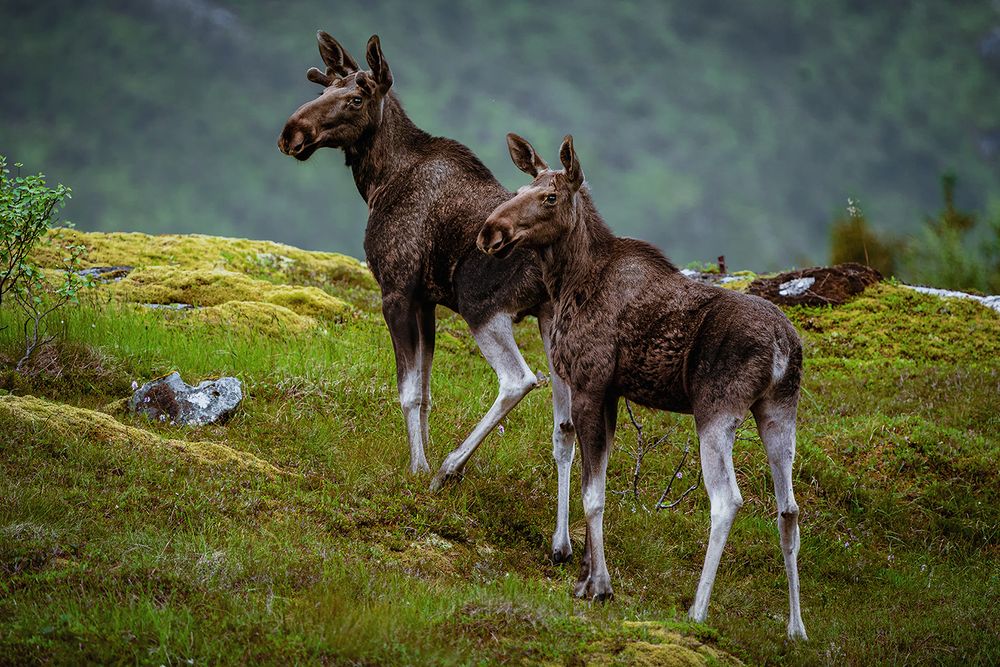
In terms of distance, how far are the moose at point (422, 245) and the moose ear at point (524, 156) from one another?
103 centimetres

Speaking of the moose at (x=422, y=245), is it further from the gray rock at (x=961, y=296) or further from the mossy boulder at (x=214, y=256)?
the gray rock at (x=961, y=296)

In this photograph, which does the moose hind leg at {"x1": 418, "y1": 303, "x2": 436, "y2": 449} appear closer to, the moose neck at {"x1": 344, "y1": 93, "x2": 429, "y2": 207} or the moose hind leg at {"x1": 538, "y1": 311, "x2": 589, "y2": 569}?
the moose neck at {"x1": 344, "y1": 93, "x2": 429, "y2": 207}

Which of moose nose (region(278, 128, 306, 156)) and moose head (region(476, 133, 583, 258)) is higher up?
moose nose (region(278, 128, 306, 156))

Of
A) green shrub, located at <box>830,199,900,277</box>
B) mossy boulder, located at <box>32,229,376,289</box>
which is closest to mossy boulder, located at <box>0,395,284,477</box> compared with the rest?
mossy boulder, located at <box>32,229,376,289</box>

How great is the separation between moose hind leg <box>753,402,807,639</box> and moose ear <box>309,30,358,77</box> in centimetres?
609

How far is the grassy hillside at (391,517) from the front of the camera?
19.7 ft

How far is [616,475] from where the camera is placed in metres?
11.4

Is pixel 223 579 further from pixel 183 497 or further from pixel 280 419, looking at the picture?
pixel 280 419

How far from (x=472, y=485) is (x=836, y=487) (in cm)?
475

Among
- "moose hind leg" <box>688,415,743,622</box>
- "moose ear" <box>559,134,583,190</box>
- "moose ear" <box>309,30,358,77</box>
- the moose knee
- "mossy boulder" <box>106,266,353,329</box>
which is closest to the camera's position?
"moose hind leg" <box>688,415,743,622</box>

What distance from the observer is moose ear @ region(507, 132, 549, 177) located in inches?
332

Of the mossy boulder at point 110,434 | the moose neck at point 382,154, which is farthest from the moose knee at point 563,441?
the moose neck at point 382,154

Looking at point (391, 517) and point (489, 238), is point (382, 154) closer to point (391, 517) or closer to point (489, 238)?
point (489, 238)

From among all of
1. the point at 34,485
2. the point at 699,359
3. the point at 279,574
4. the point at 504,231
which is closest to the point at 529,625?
the point at 279,574
